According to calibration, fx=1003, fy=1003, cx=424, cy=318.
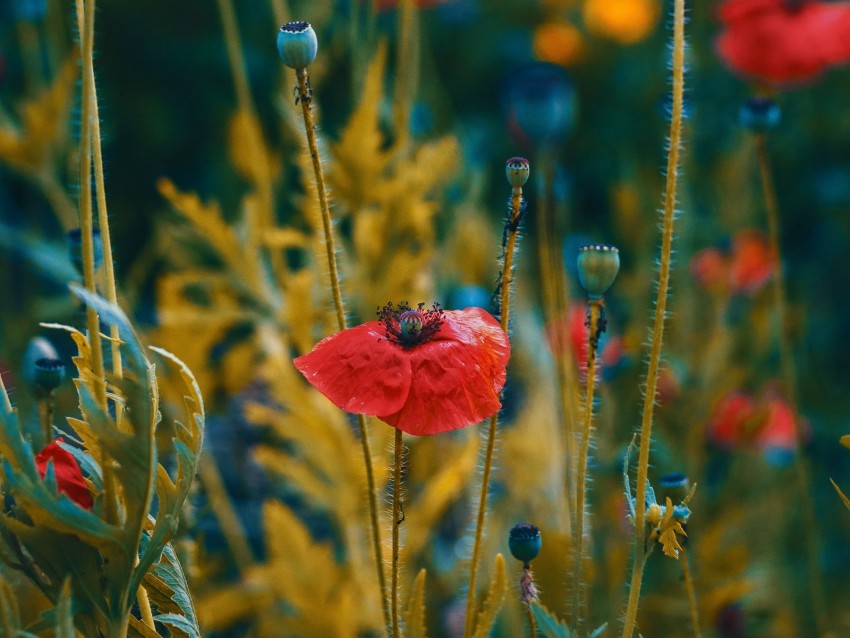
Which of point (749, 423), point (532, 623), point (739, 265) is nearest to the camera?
point (532, 623)

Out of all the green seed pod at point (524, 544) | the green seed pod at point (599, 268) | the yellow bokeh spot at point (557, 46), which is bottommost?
→ the yellow bokeh spot at point (557, 46)

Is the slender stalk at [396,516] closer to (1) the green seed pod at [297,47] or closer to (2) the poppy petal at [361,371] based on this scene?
(2) the poppy petal at [361,371]

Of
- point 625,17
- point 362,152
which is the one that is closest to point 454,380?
point 362,152

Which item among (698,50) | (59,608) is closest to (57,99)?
(59,608)

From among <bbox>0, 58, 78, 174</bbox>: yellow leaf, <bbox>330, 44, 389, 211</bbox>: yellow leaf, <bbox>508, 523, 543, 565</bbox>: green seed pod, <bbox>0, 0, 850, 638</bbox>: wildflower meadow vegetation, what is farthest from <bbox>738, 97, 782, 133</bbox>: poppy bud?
<bbox>0, 58, 78, 174</bbox>: yellow leaf

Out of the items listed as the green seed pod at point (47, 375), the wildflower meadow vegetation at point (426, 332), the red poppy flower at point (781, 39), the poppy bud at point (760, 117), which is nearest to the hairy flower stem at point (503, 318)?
the wildflower meadow vegetation at point (426, 332)

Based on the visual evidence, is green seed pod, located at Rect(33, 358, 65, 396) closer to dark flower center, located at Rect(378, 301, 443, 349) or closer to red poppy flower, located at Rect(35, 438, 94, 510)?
red poppy flower, located at Rect(35, 438, 94, 510)

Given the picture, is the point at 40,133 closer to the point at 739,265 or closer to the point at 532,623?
the point at 532,623
